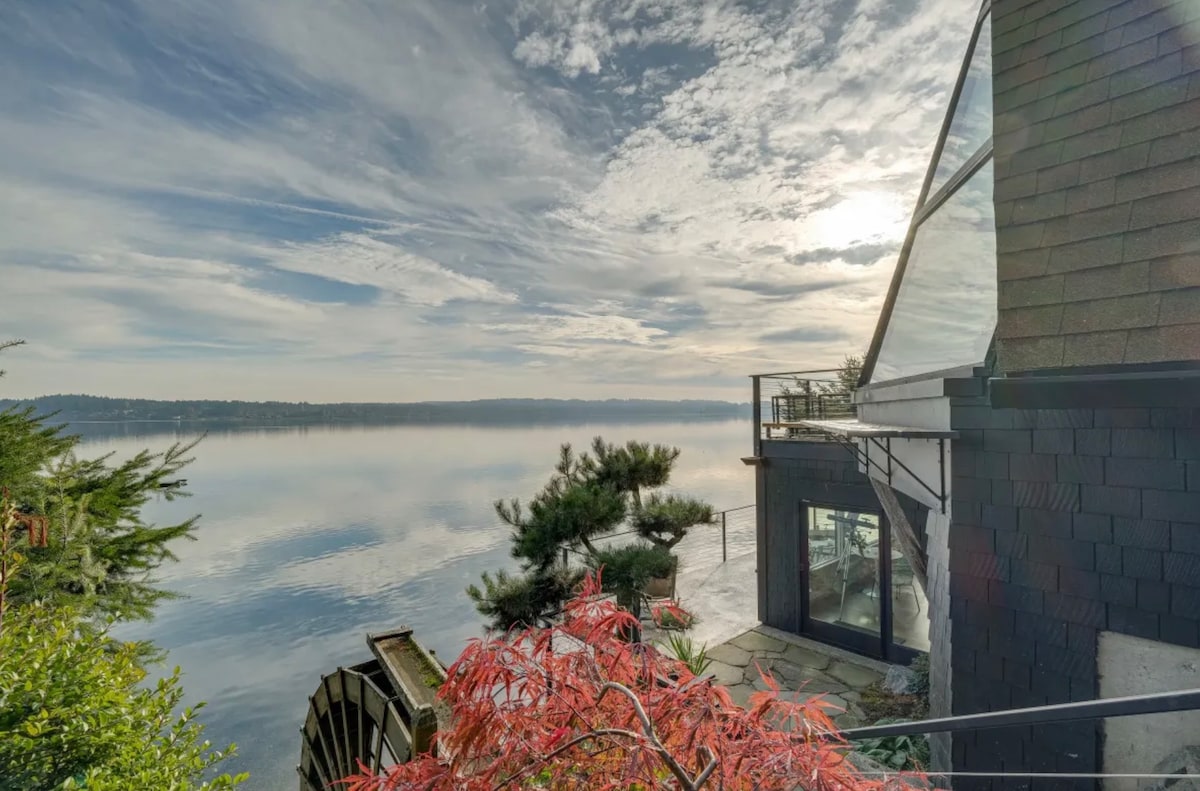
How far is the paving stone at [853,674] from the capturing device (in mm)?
5648

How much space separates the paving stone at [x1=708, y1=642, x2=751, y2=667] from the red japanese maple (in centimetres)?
523

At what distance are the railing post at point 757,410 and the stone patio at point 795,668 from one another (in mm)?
2450

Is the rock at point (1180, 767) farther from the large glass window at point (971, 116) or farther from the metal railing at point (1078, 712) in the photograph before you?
the large glass window at point (971, 116)

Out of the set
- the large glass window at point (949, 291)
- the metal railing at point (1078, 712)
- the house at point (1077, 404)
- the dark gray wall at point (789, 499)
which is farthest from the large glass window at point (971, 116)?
the metal railing at point (1078, 712)

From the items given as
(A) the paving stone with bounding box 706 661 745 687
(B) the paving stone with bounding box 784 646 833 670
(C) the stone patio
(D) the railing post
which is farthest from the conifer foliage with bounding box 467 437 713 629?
(D) the railing post

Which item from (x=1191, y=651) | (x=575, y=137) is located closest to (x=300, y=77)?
(x=575, y=137)

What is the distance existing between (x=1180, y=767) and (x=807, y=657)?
4.27 m

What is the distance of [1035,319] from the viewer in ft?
8.50

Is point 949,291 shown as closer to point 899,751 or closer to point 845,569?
point 899,751

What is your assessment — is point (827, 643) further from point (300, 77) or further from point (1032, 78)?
point (300, 77)

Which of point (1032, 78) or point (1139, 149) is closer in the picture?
point (1139, 149)

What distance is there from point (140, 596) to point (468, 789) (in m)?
8.44

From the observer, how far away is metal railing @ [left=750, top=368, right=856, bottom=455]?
7703 millimetres

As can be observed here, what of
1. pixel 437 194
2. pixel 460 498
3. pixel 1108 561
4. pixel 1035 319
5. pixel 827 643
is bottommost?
pixel 460 498
